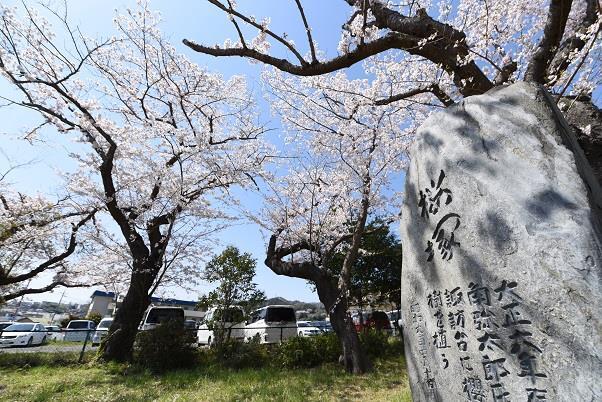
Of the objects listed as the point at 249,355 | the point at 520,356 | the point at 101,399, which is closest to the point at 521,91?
the point at 520,356

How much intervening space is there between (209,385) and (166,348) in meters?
2.42

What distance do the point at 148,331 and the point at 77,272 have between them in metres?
7.41

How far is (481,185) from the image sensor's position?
2248 millimetres

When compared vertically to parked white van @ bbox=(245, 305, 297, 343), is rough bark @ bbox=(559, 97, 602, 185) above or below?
above

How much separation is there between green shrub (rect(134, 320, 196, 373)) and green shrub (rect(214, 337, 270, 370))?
0.80 meters

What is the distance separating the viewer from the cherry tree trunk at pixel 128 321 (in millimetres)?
9680

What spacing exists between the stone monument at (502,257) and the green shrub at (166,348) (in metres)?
7.94

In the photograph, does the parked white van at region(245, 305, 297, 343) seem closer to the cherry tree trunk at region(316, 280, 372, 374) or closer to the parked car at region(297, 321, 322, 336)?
the parked car at region(297, 321, 322, 336)

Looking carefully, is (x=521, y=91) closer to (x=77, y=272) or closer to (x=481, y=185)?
(x=481, y=185)

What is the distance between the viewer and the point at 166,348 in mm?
8742

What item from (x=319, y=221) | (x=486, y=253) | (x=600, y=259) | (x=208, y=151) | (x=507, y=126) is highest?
(x=208, y=151)

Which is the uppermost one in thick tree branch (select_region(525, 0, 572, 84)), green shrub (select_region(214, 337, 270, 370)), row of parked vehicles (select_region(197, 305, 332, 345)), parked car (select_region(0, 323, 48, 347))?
thick tree branch (select_region(525, 0, 572, 84))

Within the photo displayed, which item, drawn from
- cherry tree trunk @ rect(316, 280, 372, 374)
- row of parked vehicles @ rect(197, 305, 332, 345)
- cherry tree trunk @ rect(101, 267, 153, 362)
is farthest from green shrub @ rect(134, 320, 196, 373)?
cherry tree trunk @ rect(316, 280, 372, 374)

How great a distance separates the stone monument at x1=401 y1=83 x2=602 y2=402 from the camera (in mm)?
1649
